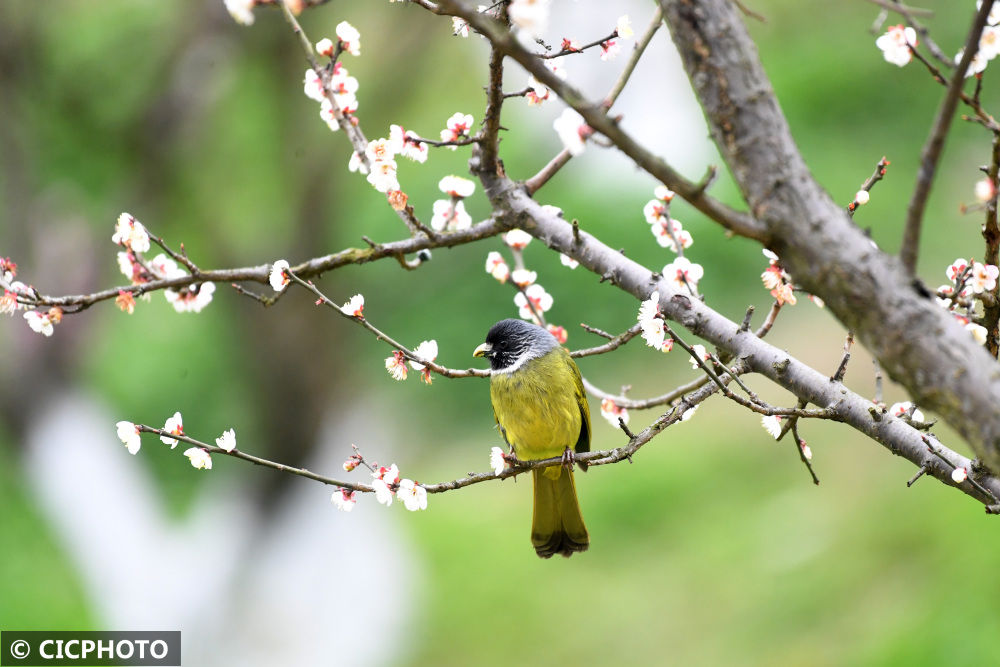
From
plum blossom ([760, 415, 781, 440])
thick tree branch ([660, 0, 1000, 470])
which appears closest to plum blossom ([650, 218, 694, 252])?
plum blossom ([760, 415, 781, 440])

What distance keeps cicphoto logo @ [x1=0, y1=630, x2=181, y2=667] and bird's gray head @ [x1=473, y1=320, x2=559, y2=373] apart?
332 cm

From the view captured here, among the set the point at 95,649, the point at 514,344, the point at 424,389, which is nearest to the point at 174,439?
the point at 514,344

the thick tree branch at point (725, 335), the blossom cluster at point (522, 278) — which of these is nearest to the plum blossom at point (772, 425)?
the thick tree branch at point (725, 335)

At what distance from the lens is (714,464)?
8180 millimetres

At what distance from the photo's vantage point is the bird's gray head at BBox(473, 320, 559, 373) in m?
3.94

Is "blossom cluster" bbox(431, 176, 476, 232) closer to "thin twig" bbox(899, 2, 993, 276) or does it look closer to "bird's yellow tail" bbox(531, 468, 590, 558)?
"bird's yellow tail" bbox(531, 468, 590, 558)

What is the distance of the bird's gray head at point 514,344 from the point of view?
3.94 m

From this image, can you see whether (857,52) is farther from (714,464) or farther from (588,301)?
(714,464)

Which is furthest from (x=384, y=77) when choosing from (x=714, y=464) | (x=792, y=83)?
(x=792, y=83)

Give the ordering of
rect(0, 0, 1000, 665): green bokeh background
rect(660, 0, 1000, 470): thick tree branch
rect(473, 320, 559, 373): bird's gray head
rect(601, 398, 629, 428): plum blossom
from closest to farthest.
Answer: rect(660, 0, 1000, 470): thick tree branch → rect(601, 398, 629, 428): plum blossom → rect(473, 320, 559, 373): bird's gray head → rect(0, 0, 1000, 665): green bokeh background

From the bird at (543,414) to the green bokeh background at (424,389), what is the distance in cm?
233

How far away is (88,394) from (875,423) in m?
7.38

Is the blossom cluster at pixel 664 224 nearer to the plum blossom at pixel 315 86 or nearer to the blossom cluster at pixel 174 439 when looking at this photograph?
the plum blossom at pixel 315 86

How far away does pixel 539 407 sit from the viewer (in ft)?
12.2
